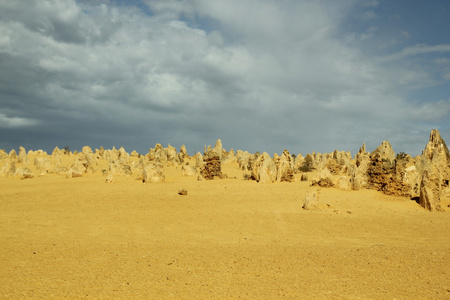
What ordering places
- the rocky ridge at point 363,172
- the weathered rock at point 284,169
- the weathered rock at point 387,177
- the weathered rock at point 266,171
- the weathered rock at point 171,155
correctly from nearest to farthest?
1. the rocky ridge at point 363,172
2. the weathered rock at point 387,177
3. the weathered rock at point 266,171
4. the weathered rock at point 284,169
5. the weathered rock at point 171,155

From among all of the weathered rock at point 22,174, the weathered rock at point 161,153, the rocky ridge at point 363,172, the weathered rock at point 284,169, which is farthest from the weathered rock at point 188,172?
the weathered rock at point 161,153

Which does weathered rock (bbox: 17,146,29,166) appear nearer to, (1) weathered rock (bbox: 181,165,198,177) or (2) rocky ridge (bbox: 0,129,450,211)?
(2) rocky ridge (bbox: 0,129,450,211)

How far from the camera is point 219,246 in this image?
1084cm

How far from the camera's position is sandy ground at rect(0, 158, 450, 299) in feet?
22.6

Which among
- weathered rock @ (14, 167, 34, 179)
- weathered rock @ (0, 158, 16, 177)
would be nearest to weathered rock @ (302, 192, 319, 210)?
weathered rock @ (14, 167, 34, 179)

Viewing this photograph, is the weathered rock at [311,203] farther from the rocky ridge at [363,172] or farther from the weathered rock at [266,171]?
the weathered rock at [266,171]

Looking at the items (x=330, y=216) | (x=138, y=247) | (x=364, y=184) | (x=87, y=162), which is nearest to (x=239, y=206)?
(x=330, y=216)

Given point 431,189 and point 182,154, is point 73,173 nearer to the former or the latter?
point 182,154

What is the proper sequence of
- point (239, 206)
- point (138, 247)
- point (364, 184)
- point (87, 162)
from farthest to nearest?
point (87, 162), point (364, 184), point (239, 206), point (138, 247)

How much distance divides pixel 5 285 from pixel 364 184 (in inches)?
855

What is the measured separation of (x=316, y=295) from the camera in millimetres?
6500

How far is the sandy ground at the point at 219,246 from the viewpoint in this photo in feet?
22.6

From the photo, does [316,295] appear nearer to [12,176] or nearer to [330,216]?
[330,216]

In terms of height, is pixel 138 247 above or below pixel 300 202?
below
